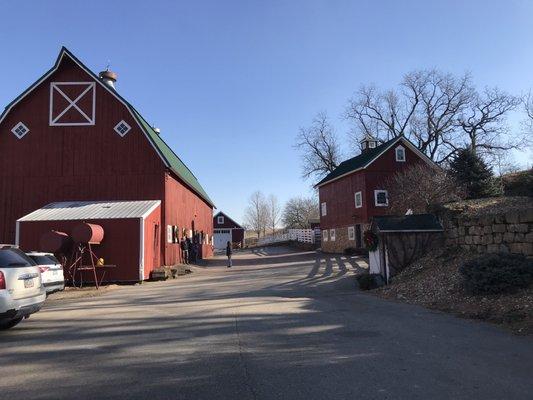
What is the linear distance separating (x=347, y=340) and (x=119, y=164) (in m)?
20.9

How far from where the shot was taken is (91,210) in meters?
24.9

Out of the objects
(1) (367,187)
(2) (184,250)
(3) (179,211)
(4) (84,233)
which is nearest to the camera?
(4) (84,233)

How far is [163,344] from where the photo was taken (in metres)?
8.68

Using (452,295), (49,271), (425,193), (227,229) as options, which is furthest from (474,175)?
(227,229)

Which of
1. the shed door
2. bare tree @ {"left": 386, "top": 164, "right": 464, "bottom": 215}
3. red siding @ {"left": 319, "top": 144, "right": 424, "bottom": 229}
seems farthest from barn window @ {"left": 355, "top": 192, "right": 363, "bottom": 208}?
the shed door

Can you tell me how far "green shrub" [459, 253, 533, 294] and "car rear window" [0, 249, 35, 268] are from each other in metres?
9.83

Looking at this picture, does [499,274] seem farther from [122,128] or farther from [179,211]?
[179,211]

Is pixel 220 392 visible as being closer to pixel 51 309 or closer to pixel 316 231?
pixel 51 309

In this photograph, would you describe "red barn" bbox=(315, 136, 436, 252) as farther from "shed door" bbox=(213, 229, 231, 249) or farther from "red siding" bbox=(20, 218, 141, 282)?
"shed door" bbox=(213, 229, 231, 249)

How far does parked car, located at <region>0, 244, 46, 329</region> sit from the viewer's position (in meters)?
9.42

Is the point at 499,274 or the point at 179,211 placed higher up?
the point at 179,211

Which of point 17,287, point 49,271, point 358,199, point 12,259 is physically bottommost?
point 17,287

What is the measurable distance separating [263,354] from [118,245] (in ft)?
55.1

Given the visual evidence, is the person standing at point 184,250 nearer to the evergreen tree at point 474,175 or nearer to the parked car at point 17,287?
the evergreen tree at point 474,175
